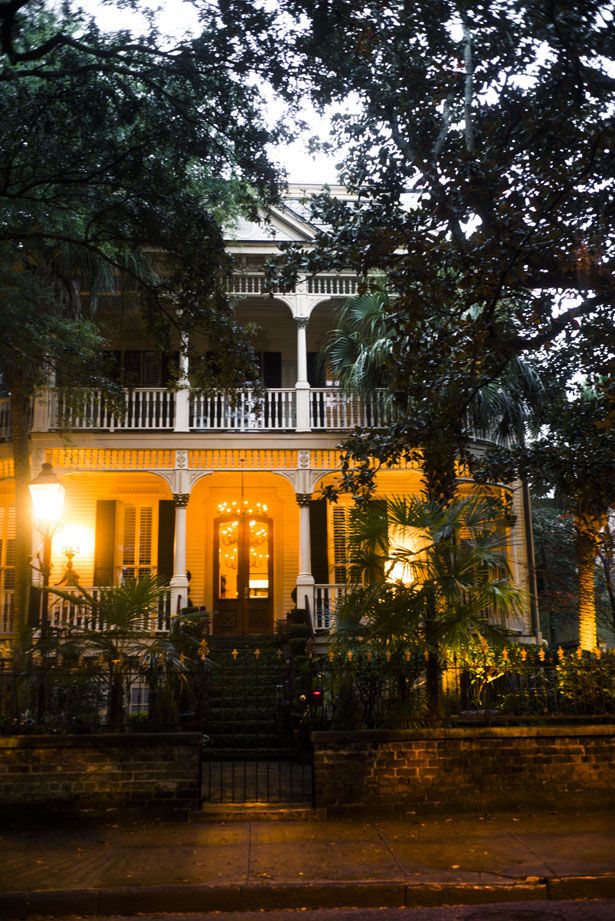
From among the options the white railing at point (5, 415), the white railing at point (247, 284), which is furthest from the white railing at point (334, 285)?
the white railing at point (5, 415)

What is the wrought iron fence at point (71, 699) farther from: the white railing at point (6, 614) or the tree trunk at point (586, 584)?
the tree trunk at point (586, 584)

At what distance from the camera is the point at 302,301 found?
17.6 meters

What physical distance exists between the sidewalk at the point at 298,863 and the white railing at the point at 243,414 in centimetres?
987

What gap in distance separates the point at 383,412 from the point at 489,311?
844 cm

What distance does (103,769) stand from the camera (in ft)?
26.9

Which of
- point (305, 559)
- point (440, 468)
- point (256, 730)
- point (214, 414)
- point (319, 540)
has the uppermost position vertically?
point (214, 414)

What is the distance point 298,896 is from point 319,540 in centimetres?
1184

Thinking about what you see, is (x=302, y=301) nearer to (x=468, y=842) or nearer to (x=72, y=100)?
(x=72, y=100)

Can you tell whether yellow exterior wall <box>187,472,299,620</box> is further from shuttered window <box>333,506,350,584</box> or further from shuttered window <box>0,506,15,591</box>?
shuttered window <box>0,506,15,591</box>

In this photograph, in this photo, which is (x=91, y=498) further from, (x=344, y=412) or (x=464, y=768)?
(x=464, y=768)

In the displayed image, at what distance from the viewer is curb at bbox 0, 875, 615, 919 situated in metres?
6.09

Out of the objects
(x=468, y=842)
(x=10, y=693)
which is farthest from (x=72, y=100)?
(x=468, y=842)

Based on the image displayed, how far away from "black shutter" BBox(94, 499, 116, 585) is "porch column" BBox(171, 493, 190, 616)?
1611mm

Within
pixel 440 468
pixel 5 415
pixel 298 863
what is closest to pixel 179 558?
pixel 5 415
